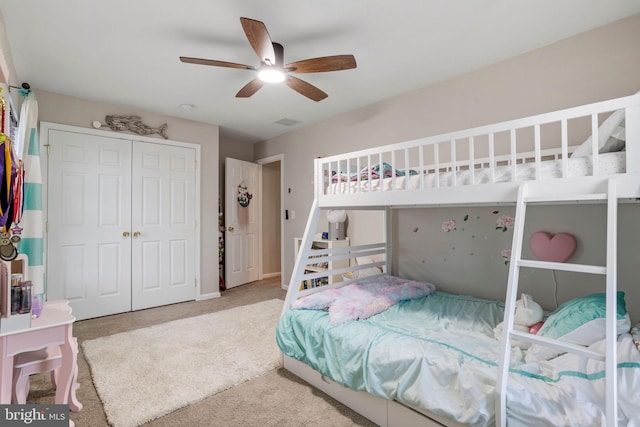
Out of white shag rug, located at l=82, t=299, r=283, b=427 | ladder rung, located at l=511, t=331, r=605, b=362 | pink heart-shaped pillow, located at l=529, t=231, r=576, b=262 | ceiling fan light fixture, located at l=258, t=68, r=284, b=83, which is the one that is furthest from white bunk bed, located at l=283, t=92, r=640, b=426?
ceiling fan light fixture, located at l=258, t=68, r=284, b=83

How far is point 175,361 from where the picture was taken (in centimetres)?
232

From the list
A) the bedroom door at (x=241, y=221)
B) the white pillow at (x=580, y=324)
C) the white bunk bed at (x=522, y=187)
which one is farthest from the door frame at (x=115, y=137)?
the white pillow at (x=580, y=324)

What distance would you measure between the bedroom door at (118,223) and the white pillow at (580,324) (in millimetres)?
3770

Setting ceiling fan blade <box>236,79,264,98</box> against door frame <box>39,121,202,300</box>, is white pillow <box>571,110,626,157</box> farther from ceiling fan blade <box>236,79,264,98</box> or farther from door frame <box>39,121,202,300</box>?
door frame <box>39,121,202,300</box>

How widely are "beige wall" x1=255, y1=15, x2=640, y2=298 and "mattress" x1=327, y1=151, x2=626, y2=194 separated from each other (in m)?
1.24

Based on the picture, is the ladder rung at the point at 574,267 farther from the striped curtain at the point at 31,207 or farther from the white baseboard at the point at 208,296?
the white baseboard at the point at 208,296

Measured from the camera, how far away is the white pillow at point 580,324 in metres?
1.35

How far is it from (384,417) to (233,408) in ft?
2.85

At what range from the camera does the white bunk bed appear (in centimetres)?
113

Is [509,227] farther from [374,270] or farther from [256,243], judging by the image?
[256,243]

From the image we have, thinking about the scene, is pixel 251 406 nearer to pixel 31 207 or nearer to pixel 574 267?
pixel 574 267

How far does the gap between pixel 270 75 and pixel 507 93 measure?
1932 millimetres

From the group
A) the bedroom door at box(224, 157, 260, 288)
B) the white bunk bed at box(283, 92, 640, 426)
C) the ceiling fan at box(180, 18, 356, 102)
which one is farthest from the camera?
the bedroom door at box(224, 157, 260, 288)

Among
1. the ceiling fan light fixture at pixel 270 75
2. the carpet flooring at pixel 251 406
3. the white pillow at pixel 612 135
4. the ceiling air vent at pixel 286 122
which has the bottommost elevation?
the carpet flooring at pixel 251 406
